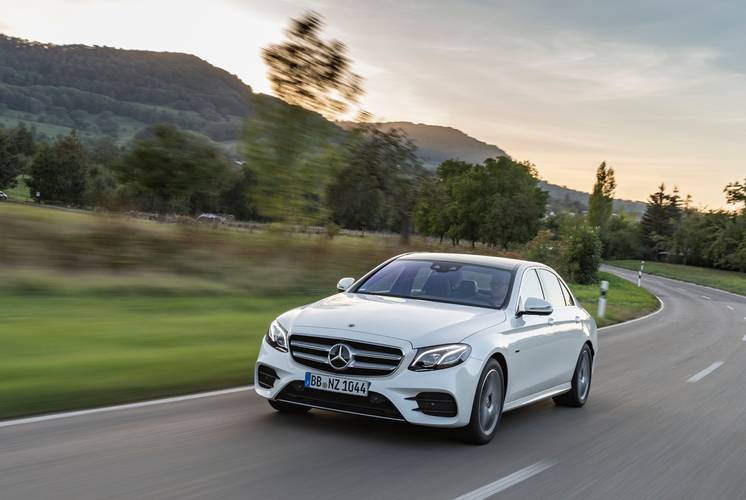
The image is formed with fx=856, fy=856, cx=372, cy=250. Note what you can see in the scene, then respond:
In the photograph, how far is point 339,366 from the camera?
6.21 m

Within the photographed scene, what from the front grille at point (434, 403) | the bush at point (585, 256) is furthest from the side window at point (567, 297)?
the bush at point (585, 256)

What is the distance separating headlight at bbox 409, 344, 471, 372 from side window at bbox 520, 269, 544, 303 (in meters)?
1.52

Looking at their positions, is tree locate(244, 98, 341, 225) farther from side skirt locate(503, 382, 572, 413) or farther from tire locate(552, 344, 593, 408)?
side skirt locate(503, 382, 572, 413)

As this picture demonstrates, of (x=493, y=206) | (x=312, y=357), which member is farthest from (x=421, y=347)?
(x=493, y=206)

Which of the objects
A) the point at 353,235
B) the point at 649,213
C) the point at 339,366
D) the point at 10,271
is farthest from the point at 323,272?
the point at 649,213

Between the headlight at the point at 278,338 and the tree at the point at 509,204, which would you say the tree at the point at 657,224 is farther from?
the headlight at the point at 278,338

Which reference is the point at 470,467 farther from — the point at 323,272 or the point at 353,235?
the point at 353,235

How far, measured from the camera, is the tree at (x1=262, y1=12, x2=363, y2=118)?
2359 cm

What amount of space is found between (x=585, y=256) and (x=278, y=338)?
204 ft

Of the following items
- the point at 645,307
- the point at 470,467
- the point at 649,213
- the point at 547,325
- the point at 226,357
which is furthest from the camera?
the point at 649,213

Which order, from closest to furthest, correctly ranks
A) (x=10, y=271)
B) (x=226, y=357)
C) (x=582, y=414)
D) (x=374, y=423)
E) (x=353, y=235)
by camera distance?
1. (x=374, y=423)
2. (x=582, y=414)
3. (x=226, y=357)
4. (x=10, y=271)
5. (x=353, y=235)

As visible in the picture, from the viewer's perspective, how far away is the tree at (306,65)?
→ 77.4 ft

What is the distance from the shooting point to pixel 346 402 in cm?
621

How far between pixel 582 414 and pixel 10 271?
982 centimetres
